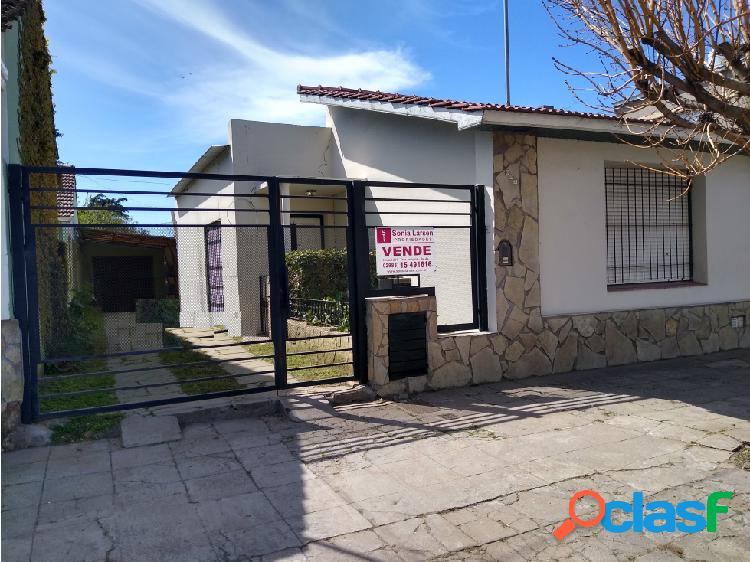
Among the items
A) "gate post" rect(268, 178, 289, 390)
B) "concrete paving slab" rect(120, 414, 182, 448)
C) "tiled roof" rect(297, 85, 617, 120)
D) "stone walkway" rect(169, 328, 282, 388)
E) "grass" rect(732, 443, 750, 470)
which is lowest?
"grass" rect(732, 443, 750, 470)

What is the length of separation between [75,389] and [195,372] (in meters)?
1.75

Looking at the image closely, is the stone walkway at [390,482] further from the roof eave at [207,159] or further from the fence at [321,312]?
the roof eave at [207,159]

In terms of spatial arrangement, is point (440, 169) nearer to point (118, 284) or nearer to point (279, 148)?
point (279, 148)

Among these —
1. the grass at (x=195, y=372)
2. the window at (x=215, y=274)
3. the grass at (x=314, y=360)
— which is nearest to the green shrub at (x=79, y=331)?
the grass at (x=195, y=372)

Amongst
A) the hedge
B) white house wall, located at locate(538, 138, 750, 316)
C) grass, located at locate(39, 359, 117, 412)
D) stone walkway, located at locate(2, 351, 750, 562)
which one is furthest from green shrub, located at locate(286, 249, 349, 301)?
stone walkway, located at locate(2, 351, 750, 562)

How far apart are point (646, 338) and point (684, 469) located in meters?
4.44

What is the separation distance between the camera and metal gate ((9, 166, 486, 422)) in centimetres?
546

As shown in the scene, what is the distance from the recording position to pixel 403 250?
6773 mm

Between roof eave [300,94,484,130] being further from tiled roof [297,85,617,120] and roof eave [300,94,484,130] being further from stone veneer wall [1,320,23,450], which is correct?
stone veneer wall [1,320,23,450]

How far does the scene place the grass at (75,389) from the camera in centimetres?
605

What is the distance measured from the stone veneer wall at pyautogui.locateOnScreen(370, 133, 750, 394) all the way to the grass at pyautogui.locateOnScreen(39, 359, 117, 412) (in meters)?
3.29

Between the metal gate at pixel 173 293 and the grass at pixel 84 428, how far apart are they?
4.3 inches

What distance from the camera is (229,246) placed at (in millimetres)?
11109

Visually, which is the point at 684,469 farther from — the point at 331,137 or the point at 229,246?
the point at 331,137
